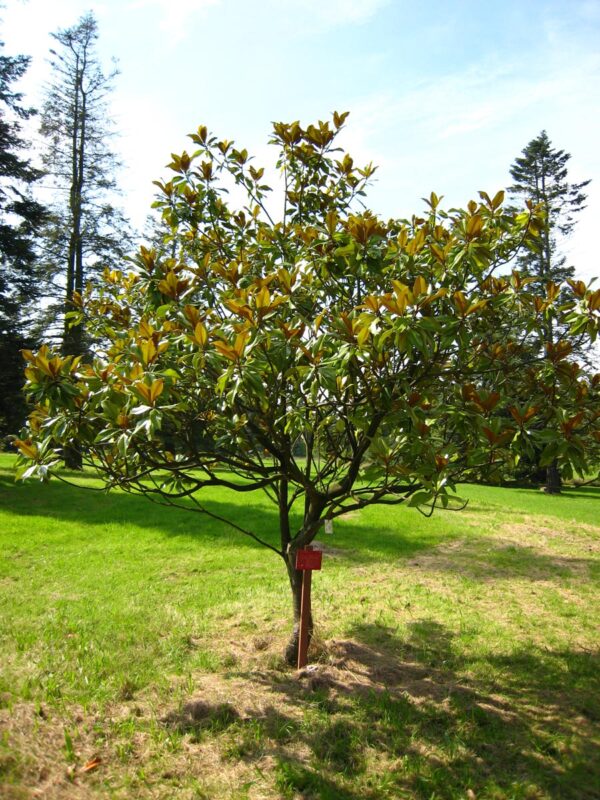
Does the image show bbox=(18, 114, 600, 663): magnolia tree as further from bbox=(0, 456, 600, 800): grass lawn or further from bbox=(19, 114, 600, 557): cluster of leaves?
bbox=(0, 456, 600, 800): grass lawn

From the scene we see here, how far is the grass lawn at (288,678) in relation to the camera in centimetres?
275

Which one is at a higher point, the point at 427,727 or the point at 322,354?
the point at 322,354

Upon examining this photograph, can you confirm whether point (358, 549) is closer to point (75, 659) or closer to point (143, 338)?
point (75, 659)

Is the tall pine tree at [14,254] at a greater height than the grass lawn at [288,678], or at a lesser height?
greater

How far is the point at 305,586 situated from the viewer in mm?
3779

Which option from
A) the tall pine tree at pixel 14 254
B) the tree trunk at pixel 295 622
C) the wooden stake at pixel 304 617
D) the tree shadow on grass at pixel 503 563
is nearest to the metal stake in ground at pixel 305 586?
the wooden stake at pixel 304 617

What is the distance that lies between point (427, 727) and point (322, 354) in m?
2.30

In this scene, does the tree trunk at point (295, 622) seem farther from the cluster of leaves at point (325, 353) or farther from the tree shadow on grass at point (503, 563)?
the tree shadow on grass at point (503, 563)

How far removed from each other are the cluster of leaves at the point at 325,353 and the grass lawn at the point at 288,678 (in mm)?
1165

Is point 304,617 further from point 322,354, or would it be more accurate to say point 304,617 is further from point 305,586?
point 322,354

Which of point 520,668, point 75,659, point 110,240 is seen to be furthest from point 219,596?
point 110,240

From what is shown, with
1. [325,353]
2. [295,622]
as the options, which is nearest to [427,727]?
[295,622]

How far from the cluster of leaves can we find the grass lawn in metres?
1.16

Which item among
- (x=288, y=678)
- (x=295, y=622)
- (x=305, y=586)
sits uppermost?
(x=305, y=586)
